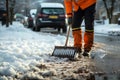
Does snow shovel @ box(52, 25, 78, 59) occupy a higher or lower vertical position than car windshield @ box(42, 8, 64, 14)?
lower

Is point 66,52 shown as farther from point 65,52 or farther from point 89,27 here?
point 89,27

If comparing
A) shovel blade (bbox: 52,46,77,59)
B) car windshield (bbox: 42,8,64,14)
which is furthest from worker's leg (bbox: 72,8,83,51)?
car windshield (bbox: 42,8,64,14)

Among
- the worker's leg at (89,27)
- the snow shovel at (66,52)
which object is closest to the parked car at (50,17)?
the worker's leg at (89,27)

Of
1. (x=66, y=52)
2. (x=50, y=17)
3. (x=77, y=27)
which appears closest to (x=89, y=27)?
(x=77, y=27)

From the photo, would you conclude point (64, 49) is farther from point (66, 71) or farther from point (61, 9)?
point (61, 9)

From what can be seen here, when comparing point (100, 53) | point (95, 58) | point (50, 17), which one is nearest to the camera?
→ point (95, 58)

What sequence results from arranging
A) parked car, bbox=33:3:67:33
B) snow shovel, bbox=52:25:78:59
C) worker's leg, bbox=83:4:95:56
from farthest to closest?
parked car, bbox=33:3:67:33, worker's leg, bbox=83:4:95:56, snow shovel, bbox=52:25:78:59

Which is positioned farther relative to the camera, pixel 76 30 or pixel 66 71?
pixel 76 30

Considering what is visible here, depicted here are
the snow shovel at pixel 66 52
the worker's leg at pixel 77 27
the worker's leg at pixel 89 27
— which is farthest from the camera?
the worker's leg at pixel 77 27

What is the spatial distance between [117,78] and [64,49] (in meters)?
2.71

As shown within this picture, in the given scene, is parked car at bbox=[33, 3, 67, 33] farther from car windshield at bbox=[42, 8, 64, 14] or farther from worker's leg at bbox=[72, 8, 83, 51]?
worker's leg at bbox=[72, 8, 83, 51]

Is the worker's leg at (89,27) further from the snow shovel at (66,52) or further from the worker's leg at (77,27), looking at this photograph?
the snow shovel at (66,52)

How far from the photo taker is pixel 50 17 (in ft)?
76.1

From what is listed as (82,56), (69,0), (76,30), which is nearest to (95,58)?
(82,56)
